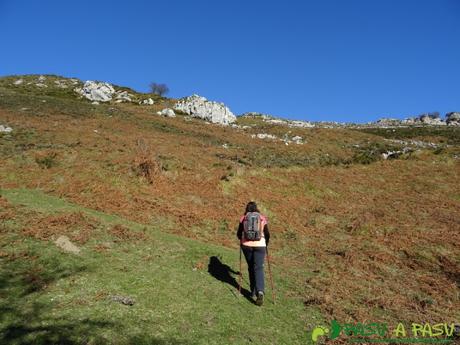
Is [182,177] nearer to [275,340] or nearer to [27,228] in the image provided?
[27,228]

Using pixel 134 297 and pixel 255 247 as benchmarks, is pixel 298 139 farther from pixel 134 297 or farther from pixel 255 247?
pixel 134 297

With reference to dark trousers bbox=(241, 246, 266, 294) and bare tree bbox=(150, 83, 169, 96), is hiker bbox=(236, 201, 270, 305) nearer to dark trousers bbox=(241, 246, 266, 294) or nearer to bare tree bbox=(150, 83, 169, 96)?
dark trousers bbox=(241, 246, 266, 294)

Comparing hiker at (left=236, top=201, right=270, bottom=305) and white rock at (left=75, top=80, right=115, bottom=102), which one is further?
white rock at (left=75, top=80, right=115, bottom=102)

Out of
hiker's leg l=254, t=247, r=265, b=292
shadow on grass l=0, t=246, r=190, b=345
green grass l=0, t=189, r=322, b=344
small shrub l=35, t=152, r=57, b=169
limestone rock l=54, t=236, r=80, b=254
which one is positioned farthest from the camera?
small shrub l=35, t=152, r=57, b=169

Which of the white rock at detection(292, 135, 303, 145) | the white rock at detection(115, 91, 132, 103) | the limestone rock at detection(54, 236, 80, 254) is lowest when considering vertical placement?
the limestone rock at detection(54, 236, 80, 254)

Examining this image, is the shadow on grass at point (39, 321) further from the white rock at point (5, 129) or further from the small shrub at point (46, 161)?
the white rock at point (5, 129)

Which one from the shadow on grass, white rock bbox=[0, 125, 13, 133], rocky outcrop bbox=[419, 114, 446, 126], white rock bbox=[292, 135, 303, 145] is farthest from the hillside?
rocky outcrop bbox=[419, 114, 446, 126]

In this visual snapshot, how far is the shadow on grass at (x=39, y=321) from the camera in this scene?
7.22 metres

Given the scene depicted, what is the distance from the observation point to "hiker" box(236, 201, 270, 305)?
10.9 meters

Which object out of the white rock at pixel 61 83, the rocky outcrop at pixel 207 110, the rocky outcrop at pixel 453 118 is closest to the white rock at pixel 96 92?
the white rock at pixel 61 83

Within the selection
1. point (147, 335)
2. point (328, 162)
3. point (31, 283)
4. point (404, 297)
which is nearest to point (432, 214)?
point (404, 297)

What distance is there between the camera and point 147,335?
26.1ft

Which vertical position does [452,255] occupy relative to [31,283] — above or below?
below

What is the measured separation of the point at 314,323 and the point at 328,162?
91.8ft
